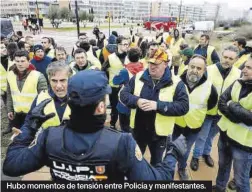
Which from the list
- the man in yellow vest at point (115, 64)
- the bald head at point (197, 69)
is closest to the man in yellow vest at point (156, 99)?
the bald head at point (197, 69)

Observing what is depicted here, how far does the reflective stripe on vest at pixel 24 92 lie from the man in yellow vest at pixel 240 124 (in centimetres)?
254

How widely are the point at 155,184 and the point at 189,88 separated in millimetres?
1916

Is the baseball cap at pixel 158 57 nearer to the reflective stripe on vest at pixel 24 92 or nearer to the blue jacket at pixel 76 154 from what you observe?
the blue jacket at pixel 76 154

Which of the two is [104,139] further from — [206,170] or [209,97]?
[206,170]

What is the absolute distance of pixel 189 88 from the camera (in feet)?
11.1

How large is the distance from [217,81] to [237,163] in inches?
52.1

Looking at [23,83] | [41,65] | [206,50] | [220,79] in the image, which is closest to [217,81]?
[220,79]

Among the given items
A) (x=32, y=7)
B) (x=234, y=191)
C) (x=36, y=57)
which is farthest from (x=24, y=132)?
(x=32, y=7)

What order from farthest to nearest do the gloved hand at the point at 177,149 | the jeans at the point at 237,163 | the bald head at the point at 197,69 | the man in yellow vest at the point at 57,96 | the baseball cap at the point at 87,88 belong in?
the bald head at the point at 197,69, the jeans at the point at 237,163, the man in yellow vest at the point at 57,96, the gloved hand at the point at 177,149, the baseball cap at the point at 87,88

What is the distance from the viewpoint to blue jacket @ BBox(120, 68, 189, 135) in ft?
9.42

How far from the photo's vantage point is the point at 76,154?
147 cm

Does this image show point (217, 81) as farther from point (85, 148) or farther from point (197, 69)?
point (85, 148)

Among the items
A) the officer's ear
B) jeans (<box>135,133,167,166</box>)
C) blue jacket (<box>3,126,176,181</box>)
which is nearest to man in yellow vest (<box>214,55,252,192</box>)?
jeans (<box>135,133,167,166</box>)

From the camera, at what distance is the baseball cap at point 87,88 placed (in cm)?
147
